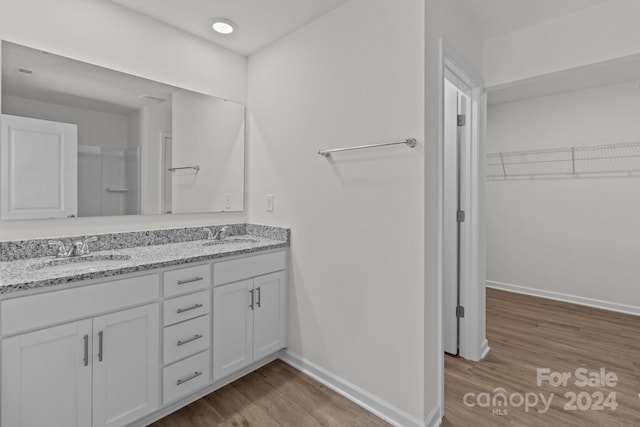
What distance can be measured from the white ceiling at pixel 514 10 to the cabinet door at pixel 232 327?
222 cm

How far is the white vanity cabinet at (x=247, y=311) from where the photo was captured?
76.5 inches

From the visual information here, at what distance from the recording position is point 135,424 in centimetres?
164

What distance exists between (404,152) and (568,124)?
3196mm

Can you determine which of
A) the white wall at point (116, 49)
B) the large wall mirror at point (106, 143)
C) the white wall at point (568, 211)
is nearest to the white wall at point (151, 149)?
the large wall mirror at point (106, 143)

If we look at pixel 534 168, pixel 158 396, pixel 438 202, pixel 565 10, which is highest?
pixel 565 10

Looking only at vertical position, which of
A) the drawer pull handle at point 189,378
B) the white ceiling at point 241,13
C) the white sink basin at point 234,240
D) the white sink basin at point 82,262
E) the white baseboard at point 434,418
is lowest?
the white baseboard at point 434,418

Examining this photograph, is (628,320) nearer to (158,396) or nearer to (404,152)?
(404,152)

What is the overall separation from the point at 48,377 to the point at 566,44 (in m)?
3.35

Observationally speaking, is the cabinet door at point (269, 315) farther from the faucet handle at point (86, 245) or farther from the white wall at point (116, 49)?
the faucet handle at point (86, 245)

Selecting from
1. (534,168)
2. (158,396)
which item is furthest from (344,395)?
(534,168)

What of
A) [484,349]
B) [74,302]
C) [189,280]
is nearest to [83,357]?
[74,302]

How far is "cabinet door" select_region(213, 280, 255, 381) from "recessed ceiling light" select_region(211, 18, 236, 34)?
175 centimetres

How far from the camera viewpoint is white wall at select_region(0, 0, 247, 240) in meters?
1.71

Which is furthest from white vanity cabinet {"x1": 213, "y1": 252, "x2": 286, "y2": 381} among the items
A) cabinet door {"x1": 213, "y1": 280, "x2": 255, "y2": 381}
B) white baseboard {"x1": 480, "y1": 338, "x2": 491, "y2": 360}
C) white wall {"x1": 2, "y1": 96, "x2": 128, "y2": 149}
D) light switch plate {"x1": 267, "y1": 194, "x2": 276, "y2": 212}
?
white baseboard {"x1": 480, "y1": 338, "x2": 491, "y2": 360}
